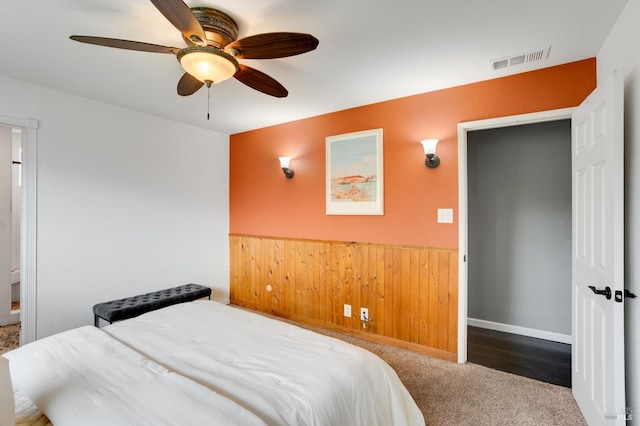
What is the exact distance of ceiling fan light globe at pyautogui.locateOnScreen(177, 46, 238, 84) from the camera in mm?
1588

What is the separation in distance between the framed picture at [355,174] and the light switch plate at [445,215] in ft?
1.83

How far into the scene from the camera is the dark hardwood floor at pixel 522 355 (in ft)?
7.86

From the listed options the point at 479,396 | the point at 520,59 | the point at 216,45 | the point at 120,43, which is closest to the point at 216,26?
the point at 216,45

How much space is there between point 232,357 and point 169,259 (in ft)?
8.24

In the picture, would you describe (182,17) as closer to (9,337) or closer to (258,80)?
(258,80)

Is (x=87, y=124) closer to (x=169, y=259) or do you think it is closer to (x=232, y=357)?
(x=169, y=259)

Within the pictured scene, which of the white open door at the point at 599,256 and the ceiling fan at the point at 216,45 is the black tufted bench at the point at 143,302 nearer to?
the ceiling fan at the point at 216,45

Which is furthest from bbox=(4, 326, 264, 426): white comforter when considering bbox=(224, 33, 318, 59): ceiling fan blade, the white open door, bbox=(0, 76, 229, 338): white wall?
the white open door

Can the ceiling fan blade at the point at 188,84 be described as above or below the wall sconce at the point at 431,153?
above

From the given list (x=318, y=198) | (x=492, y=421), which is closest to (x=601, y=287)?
(x=492, y=421)

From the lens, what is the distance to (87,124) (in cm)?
290

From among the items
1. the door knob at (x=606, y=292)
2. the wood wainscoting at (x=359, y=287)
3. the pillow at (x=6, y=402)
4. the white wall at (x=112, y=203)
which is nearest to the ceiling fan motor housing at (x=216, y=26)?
the pillow at (x=6, y=402)

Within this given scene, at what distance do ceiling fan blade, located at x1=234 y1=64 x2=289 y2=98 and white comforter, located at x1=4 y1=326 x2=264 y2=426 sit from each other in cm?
168

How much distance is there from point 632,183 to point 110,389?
8.63 feet
